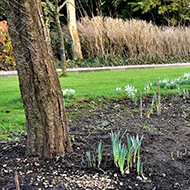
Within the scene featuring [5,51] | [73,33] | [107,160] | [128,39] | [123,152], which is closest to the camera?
[123,152]

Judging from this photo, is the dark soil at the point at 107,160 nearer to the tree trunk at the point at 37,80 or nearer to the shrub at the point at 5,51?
the tree trunk at the point at 37,80

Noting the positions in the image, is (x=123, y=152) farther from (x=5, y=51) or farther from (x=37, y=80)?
(x=5, y=51)

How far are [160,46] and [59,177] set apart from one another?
1072cm

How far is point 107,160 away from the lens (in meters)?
2.24

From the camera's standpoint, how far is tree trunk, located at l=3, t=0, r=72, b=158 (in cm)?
198

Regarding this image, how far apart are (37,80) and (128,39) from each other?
9.82m

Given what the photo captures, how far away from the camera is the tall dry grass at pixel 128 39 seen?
11336 mm

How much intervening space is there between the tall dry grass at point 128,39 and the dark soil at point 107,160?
8.33 meters

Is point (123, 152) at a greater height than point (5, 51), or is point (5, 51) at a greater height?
point (5, 51)

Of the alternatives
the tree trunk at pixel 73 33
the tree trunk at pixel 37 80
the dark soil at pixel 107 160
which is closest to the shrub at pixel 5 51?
the tree trunk at pixel 73 33

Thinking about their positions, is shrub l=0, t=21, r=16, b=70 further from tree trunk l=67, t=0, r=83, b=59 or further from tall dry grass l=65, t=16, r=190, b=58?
tall dry grass l=65, t=16, r=190, b=58

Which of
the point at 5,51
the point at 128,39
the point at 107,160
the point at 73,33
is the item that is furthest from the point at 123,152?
the point at 73,33

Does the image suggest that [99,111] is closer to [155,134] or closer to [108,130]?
[108,130]

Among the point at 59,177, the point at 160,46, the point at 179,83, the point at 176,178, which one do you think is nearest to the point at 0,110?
the point at 59,177
